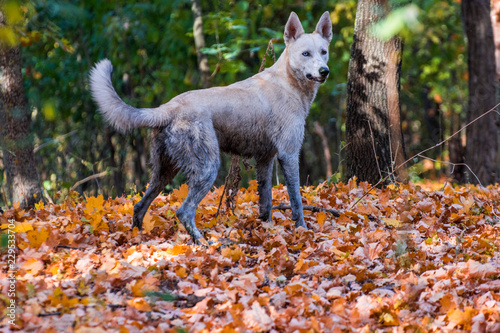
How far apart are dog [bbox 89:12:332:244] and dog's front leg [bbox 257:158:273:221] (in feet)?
0.04

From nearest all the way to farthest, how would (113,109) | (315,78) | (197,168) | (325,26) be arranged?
(113,109) < (197,168) < (315,78) < (325,26)

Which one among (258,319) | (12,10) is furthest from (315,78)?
(12,10)

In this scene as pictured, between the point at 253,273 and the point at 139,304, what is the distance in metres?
0.99

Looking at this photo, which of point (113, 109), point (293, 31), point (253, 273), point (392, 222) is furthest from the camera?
point (293, 31)

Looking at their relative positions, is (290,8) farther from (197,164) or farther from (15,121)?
(197,164)

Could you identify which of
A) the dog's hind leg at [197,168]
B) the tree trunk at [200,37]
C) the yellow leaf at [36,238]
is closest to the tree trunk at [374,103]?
the dog's hind leg at [197,168]

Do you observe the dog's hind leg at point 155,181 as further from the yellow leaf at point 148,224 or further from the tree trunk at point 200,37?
the tree trunk at point 200,37

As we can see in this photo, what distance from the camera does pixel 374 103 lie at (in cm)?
710

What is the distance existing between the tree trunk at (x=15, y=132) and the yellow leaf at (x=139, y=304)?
381 centimetres

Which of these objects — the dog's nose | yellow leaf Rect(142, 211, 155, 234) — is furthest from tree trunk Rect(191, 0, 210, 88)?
yellow leaf Rect(142, 211, 155, 234)

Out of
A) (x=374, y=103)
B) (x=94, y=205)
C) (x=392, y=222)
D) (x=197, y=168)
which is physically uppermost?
(x=374, y=103)

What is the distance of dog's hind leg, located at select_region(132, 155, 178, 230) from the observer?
4828mm

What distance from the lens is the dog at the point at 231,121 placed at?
14.9 feet

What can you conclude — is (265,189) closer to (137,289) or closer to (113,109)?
(113,109)
